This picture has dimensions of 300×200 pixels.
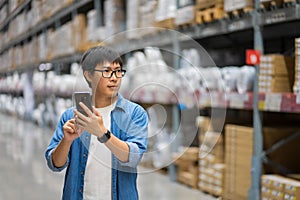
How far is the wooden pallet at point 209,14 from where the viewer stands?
11.0 ft

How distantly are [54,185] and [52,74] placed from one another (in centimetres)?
438

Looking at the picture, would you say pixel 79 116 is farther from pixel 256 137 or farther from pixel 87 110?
pixel 256 137

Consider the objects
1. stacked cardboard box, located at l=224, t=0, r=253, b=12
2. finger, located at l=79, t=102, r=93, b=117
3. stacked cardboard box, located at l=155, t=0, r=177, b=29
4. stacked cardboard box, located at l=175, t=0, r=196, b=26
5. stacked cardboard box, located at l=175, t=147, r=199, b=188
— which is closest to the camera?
finger, located at l=79, t=102, r=93, b=117

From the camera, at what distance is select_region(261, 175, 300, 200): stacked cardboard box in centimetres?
254

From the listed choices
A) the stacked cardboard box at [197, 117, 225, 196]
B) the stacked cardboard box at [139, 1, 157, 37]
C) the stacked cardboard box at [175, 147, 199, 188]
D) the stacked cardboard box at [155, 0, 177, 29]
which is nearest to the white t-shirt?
the stacked cardboard box at [197, 117, 225, 196]

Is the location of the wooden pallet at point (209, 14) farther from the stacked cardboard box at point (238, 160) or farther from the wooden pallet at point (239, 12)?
the stacked cardboard box at point (238, 160)

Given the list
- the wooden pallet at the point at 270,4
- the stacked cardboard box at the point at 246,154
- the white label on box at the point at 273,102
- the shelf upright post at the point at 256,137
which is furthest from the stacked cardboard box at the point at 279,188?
the wooden pallet at the point at 270,4

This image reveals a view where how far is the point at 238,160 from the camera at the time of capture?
3.18 meters

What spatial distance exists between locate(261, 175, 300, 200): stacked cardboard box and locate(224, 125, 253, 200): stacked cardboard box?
21 cm

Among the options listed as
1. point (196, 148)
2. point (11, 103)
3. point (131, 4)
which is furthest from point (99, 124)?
point (11, 103)

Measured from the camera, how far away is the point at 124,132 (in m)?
0.77

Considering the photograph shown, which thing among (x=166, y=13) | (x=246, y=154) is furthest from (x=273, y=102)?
(x=166, y=13)

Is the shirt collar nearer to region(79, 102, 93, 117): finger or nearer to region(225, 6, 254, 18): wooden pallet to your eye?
region(79, 102, 93, 117): finger

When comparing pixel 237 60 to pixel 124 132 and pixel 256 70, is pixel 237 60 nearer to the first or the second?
pixel 256 70
